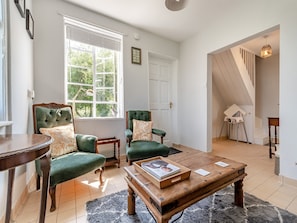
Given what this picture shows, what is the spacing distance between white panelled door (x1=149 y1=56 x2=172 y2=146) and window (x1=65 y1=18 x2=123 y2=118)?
0.83 metres

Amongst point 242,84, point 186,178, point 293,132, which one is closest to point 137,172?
point 186,178

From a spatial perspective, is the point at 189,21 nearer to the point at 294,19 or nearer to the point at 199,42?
the point at 199,42

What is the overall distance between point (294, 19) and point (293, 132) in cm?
137

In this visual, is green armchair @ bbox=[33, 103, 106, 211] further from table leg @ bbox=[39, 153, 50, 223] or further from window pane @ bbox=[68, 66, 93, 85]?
window pane @ bbox=[68, 66, 93, 85]

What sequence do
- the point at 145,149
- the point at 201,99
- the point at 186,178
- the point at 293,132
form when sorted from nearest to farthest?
the point at 186,178
the point at 293,132
the point at 145,149
the point at 201,99

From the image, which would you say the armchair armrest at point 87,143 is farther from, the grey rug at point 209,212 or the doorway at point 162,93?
the doorway at point 162,93

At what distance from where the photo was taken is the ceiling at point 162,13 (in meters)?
2.40

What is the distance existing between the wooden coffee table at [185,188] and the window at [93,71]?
5.78 ft

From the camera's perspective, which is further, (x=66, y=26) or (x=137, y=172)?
(x=66, y=26)

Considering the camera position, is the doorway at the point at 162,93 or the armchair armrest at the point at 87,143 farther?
the doorway at the point at 162,93

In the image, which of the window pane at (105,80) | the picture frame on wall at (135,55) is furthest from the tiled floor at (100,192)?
the picture frame on wall at (135,55)

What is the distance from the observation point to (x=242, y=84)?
3920mm

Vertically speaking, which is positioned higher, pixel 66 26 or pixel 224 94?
pixel 66 26

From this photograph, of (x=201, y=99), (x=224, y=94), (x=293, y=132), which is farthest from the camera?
(x=224, y=94)
